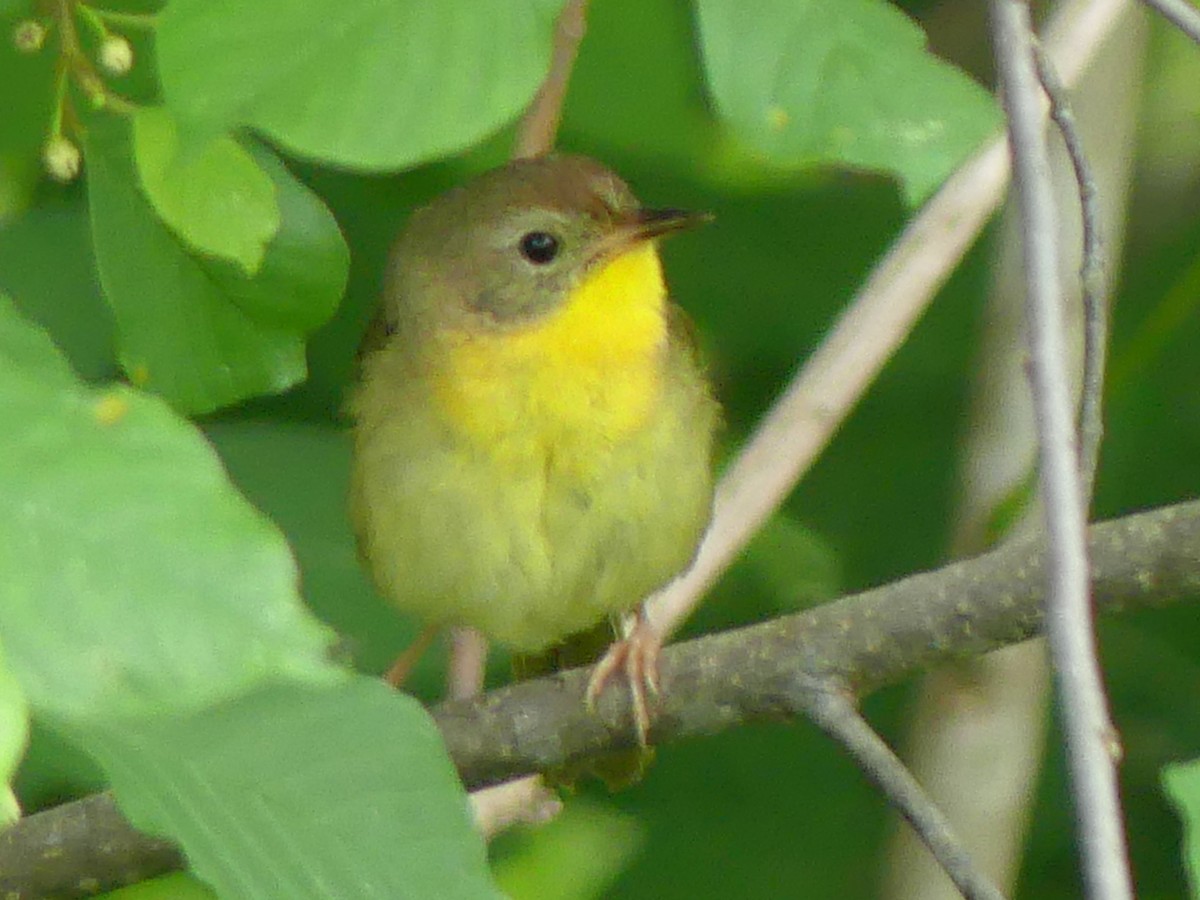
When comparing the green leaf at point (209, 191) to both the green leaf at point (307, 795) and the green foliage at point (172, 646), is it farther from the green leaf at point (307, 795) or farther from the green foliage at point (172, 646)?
the green leaf at point (307, 795)

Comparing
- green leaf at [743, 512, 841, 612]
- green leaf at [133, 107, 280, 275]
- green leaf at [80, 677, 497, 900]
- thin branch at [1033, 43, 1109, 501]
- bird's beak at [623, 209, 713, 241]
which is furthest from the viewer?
green leaf at [743, 512, 841, 612]

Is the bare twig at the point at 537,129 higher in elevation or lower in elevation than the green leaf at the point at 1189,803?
lower

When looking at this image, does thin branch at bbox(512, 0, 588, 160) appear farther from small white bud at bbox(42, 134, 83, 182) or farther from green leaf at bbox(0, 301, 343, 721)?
green leaf at bbox(0, 301, 343, 721)

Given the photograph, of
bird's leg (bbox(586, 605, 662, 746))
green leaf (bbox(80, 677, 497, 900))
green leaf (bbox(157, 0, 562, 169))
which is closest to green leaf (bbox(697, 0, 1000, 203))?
green leaf (bbox(157, 0, 562, 169))

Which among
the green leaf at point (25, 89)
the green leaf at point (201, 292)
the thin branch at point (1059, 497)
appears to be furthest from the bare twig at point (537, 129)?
the thin branch at point (1059, 497)

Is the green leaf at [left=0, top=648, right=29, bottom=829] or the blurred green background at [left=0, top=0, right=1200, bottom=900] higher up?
the green leaf at [left=0, top=648, right=29, bottom=829]

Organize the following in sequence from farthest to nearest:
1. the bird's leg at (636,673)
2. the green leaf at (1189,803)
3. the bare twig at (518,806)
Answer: the bare twig at (518,806) → the bird's leg at (636,673) → the green leaf at (1189,803)
